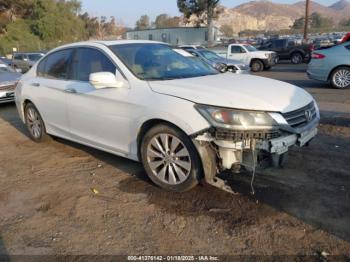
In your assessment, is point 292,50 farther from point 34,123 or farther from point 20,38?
point 20,38

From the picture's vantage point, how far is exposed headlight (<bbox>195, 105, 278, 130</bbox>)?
3.76m

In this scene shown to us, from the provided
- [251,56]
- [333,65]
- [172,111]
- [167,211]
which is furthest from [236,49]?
[167,211]

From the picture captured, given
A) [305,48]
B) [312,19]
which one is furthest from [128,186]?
[312,19]

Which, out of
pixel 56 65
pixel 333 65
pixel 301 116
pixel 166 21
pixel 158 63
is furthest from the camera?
pixel 166 21

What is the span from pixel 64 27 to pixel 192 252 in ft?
195

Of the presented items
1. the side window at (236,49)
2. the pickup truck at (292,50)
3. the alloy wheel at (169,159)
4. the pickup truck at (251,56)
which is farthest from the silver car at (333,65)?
the pickup truck at (292,50)

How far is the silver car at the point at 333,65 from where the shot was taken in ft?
37.9

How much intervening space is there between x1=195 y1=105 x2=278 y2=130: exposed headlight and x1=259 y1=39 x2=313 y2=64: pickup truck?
22750 millimetres

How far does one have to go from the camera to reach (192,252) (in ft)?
10.5

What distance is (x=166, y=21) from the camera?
406 ft

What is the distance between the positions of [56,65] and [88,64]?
0.94 meters

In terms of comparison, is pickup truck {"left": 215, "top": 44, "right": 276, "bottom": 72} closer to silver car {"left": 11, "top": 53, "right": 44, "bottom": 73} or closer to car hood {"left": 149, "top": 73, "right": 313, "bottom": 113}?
silver car {"left": 11, "top": 53, "right": 44, "bottom": 73}

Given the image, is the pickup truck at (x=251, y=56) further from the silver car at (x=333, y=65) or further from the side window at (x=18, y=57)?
the side window at (x=18, y=57)

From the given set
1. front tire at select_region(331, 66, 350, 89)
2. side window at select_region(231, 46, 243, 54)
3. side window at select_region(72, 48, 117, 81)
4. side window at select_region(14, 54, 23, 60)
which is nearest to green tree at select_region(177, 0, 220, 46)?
side window at select_region(231, 46, 243, 54)
